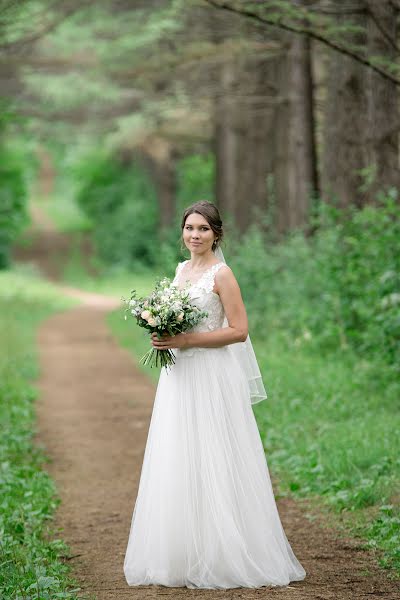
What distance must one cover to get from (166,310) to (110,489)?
3476mm

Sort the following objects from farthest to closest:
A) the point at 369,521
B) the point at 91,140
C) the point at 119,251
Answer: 1. the point at 119,251
2. the point at 91,140
3. the point at 369,521

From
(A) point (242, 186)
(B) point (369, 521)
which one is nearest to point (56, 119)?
(A) point (242, 186)

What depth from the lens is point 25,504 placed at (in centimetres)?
759

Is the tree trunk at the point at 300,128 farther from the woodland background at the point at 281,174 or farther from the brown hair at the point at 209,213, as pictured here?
the brown hair at the point at 209,213

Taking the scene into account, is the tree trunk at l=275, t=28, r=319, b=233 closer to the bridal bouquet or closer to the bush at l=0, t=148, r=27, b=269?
the bridal bouquet

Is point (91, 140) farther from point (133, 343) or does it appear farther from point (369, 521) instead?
point (369, 521)

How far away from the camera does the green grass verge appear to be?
23.5ft

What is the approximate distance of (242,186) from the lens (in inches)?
993

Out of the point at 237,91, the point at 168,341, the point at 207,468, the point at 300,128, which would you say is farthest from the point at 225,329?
the point at 237,91

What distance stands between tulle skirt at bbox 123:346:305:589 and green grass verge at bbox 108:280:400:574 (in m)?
0.92

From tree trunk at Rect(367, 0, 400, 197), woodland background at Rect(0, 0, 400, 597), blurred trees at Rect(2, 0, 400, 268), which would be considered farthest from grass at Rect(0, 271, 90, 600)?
tree trunk at Rect(367, 0, 400, 197)

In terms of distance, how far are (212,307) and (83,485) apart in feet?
11.5

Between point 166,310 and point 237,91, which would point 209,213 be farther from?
point 237,91

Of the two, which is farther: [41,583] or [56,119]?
[56,119]
